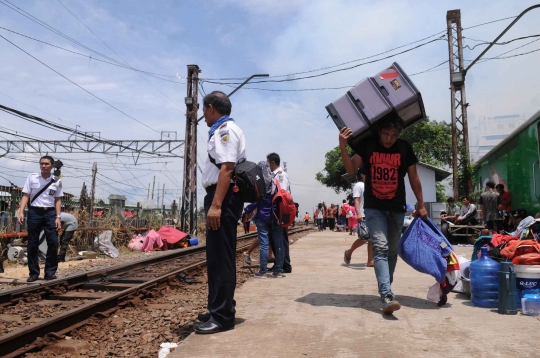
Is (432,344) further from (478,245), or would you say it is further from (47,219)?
(47,219)

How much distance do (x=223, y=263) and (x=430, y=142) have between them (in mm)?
39250

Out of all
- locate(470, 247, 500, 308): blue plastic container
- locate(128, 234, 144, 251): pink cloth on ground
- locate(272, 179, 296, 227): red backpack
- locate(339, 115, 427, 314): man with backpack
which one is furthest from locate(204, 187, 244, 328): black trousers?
locate(128, 234, 144, 251): pink cloth on ground

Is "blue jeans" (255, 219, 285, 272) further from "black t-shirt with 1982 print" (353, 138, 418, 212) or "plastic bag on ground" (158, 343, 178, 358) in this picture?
"plastic bag on ground" (158, 343, 178, 358)

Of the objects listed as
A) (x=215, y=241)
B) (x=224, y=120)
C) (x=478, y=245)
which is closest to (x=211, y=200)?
(x=215, y=241)

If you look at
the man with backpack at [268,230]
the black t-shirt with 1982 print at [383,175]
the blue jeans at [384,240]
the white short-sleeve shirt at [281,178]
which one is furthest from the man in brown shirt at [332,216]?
the black t-shirt with 1982 print at [383,175]

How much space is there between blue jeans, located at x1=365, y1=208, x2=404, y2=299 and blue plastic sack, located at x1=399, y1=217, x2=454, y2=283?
0.13m

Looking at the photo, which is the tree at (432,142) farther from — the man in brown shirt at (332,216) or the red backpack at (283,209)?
the red backpack at (283,209)

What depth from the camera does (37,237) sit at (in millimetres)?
6852

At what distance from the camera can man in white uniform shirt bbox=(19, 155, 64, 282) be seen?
677 cm

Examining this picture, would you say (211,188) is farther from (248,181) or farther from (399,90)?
(399,90)

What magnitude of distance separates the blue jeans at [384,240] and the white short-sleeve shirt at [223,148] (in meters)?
1.48

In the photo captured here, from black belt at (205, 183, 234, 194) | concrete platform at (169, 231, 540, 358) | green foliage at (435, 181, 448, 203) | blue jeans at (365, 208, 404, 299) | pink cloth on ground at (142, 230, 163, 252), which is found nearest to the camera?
concrete platform at (169, 231, 540, 358)

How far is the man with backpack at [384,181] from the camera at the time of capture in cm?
427

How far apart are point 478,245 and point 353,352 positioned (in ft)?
9.46
